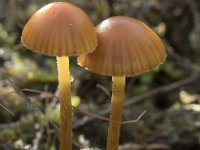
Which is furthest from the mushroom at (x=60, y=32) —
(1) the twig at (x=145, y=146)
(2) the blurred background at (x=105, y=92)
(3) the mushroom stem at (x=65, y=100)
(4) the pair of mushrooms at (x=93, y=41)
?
(1) the twig at (x=145, y=146)

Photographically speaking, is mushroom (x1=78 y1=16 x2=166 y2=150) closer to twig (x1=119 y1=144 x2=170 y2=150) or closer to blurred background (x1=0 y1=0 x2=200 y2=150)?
blurred background (x1=0 y1=0 x2=200 y2=150)

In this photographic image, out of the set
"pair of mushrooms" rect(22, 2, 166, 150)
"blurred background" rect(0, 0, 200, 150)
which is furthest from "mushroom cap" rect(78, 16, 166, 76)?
"blurred background" rect(0, 0, 200, 150)

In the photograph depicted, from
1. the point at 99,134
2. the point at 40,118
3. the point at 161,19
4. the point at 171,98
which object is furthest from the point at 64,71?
the point at 161,19

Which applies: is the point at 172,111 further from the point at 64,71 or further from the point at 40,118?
the point at 64,71

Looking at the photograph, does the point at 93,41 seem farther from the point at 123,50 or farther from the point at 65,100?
the point at 65,100

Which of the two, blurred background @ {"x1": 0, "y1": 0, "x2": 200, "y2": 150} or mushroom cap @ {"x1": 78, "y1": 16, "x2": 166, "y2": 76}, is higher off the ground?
mushroom cap @ {"x1": 78, "y1": 16, "x2": 166, "y2": 76}
